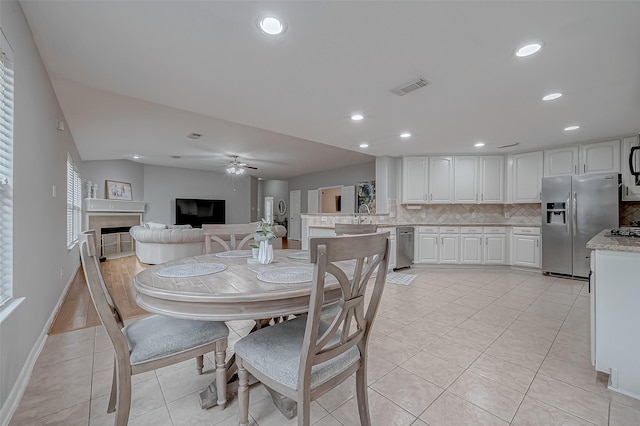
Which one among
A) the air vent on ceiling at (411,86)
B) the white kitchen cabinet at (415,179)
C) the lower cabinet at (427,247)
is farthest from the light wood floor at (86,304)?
the white kitchen cabinet at (415,179)

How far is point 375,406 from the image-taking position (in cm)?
156

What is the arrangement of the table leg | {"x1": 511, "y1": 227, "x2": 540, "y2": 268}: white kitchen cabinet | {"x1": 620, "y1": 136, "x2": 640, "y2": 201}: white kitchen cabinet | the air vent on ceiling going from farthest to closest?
{"x1": 511, "y1": 227, "x2": 540, "y2": 268}: white kitchen cabinet
{"x1": 620, "y1": 136, "x2": 640, "y2": 201}: white kitchen cabinet
the air vent on ceiling
the table leg

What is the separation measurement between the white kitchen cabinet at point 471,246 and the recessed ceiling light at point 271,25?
4.95 meters

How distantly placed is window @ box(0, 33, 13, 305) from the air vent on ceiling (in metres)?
2.74

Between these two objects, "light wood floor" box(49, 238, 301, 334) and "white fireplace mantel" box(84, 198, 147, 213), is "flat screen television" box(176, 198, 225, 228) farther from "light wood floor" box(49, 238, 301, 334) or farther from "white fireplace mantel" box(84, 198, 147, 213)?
"light wood floor" box(49, 238, 301, 334)

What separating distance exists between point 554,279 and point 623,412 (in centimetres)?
357

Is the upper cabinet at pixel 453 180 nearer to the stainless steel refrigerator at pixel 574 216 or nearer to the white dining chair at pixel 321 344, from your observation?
the stainless steel refrigerator at pixel 574 216

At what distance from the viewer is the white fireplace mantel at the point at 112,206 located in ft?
19.9

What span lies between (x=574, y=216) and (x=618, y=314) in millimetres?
3407

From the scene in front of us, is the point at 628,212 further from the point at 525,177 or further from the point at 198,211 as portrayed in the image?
the point at 198,211

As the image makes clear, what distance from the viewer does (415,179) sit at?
5.49m

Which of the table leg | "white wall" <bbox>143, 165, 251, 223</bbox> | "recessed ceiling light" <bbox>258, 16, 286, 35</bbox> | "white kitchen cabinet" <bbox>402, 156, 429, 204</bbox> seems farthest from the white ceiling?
"white wall" <bbox>143, 165, 251, 223</bbox>

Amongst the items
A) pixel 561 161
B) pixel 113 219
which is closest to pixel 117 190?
A: pixel 113 219

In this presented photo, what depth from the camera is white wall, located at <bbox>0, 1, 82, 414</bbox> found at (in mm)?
1556
